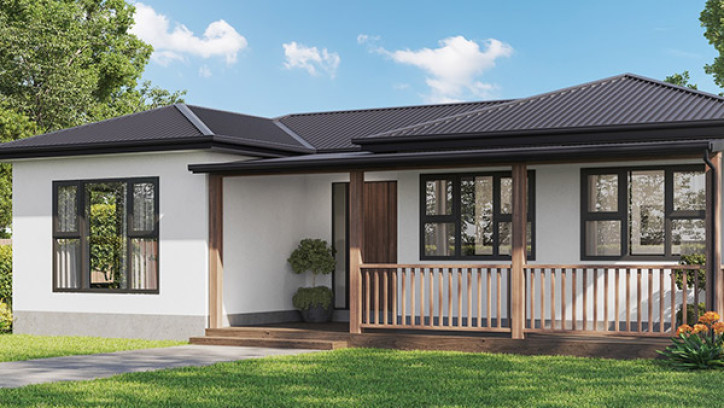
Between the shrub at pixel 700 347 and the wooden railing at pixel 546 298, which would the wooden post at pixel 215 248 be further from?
the shrub at pixel 700 347

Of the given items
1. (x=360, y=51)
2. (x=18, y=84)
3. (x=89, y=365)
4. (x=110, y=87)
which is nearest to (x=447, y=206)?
(x=89, y=365)

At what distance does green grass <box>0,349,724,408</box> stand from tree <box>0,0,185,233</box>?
1930 cm

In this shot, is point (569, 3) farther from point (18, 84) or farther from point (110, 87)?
point (18, 84)

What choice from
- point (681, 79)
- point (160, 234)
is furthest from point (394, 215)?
point (681, 79)

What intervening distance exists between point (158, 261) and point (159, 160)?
1522 mm

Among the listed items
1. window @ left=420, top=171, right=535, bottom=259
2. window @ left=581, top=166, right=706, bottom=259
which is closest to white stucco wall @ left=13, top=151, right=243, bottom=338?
window @ left=420, top=171, right=535, bottom=259

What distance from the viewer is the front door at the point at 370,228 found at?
15.6 meters

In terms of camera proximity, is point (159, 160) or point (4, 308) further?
point (4, 308)

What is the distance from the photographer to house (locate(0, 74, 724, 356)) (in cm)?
1270

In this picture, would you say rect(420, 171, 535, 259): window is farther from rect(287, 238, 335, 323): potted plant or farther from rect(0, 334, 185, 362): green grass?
rect(0, 334, 185, 362): green grass

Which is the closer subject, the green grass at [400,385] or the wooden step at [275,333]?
the green grass at [400,385]

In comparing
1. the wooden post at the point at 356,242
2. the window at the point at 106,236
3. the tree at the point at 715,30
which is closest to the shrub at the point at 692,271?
the wooden post at the point at 356,242

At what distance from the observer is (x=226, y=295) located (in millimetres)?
14781

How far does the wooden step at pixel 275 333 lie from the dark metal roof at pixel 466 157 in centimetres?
226
